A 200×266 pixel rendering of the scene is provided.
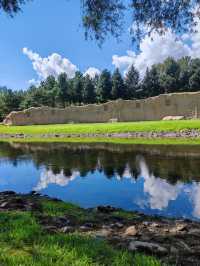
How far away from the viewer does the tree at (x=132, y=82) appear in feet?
293

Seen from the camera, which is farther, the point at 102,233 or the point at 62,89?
the point at 62,89

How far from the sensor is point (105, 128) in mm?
45469

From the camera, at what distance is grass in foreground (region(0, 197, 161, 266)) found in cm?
476

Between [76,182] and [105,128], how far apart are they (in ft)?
94.0

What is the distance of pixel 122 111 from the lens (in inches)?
2438

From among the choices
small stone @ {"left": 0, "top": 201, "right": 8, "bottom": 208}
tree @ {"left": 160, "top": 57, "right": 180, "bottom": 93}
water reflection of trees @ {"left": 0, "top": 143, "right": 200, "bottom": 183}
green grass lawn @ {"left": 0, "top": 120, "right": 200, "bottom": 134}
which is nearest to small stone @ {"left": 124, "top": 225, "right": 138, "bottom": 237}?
small stone @ {"left": 0, "top": 201, "right": 8, "bottom": 208}

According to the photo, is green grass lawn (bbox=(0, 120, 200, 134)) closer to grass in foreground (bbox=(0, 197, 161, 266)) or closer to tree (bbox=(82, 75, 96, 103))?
grass in foreground (bbox=(0, 197, 161, 266))

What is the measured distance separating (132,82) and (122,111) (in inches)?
1335

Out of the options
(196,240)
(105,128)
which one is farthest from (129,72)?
(196,240)

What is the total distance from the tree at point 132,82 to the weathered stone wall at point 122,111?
2401 cm

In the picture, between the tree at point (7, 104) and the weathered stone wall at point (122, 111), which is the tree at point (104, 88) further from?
the tree at point (7, 104)

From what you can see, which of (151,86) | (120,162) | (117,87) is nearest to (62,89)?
(117,87)

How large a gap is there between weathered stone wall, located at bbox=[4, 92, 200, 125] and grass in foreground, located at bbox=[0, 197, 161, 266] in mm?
50325

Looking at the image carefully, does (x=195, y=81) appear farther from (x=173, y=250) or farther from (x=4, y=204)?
(x=173, y=250)
